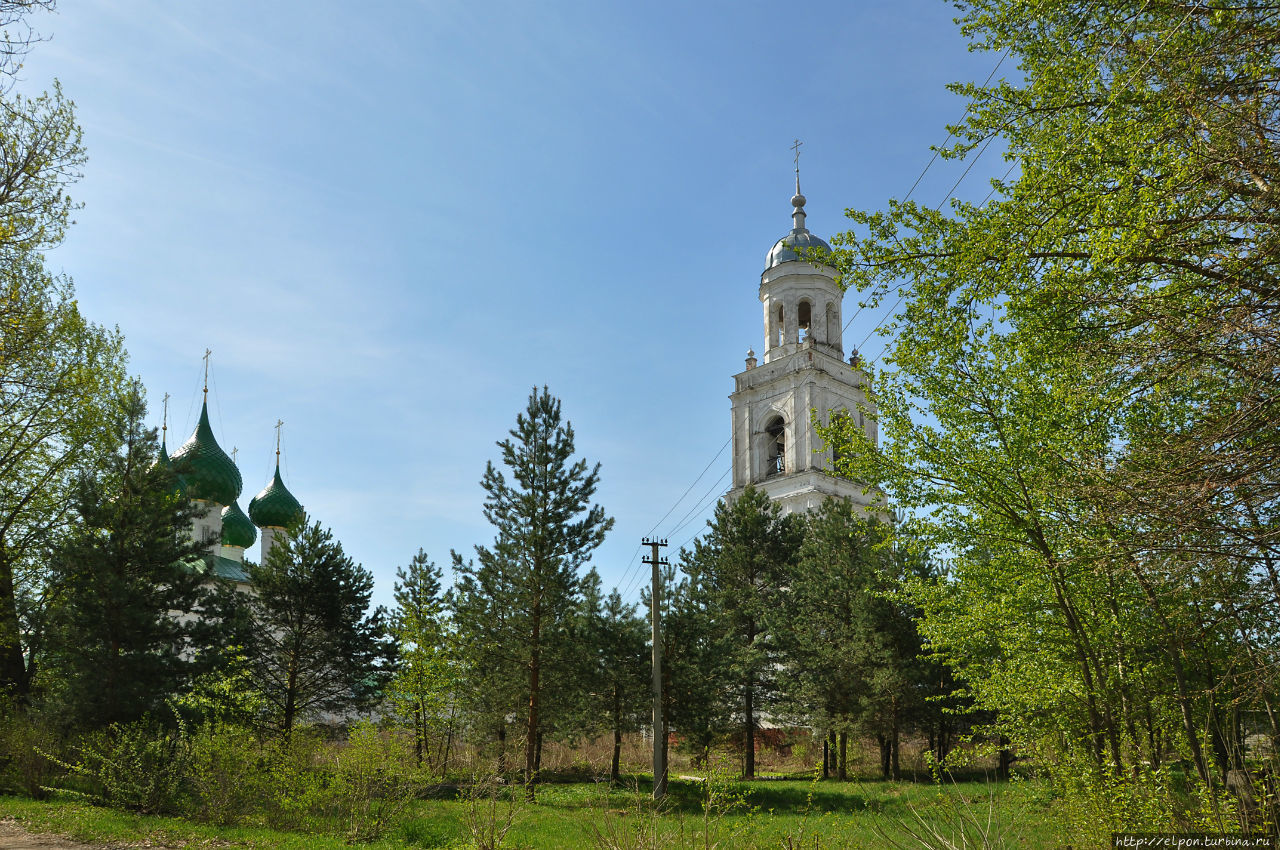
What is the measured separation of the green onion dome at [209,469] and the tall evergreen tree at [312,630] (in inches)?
409

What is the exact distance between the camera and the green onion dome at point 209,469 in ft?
117

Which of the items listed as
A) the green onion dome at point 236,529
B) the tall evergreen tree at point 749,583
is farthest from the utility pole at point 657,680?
the green onion dome at point 236,529

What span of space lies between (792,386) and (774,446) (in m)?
3.04

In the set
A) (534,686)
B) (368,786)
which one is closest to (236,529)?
(534,686)

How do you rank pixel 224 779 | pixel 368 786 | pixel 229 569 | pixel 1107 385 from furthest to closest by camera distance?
pixel 229 569, pixel 224 779, pixel 368 786, pixel 1107 385

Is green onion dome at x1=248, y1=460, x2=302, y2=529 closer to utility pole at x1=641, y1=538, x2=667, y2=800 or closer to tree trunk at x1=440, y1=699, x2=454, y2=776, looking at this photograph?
tree trunk at x1=440, y1=699, x2=454, y2=776

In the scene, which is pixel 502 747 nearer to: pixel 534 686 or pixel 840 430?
pixel 534 686

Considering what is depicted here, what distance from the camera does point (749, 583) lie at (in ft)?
105

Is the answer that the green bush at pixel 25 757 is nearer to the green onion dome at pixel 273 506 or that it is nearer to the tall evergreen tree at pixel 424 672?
the tall evergreen tree at pixel 424 672

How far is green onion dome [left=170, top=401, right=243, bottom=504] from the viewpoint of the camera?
117 ft

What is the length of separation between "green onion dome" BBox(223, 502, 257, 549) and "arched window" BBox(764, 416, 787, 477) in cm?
2499

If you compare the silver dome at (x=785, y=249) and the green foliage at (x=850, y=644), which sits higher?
the silver dome at (x=785, y=249)

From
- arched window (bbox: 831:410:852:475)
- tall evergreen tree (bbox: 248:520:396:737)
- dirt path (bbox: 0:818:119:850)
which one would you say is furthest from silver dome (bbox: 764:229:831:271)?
dirt path (bbox: 0:818:119:850)

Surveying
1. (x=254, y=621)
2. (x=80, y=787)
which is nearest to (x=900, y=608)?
(x=254, y=621)
